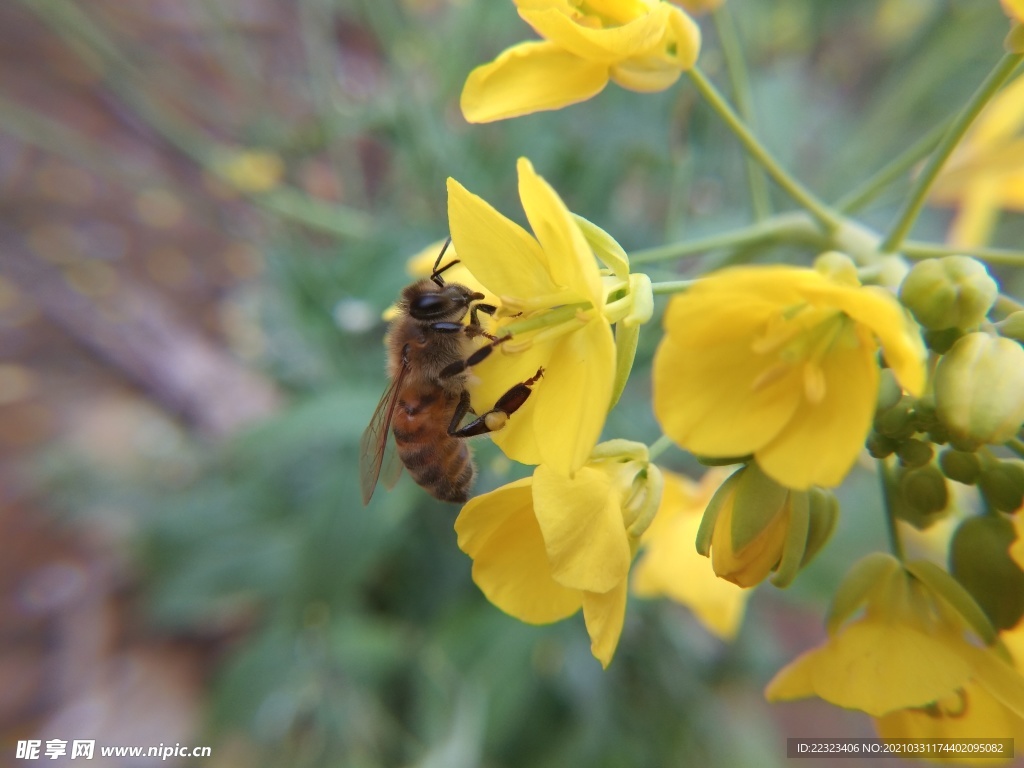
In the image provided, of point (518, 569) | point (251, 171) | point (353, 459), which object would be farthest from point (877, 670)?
point (251, 171)

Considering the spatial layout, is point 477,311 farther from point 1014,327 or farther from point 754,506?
point 1014,327

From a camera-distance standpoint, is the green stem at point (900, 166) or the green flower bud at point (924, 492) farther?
the green stem at point (900, 166)

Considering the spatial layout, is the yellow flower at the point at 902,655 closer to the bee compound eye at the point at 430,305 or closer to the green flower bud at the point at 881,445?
the green flower bud at the point at 881,445

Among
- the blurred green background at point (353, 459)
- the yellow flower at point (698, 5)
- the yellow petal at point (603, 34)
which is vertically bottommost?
the blurred green background at point (353, 459)

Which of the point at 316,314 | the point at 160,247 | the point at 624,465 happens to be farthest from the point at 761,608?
the point at 160,247

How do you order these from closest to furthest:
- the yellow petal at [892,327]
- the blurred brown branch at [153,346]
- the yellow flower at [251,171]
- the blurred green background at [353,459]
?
the yellow petal at [892,327], the blurred green background at [353,459], the yellow flower at [251,171], the blurred brown branch at [153,346]

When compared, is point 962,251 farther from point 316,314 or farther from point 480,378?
point 316,314

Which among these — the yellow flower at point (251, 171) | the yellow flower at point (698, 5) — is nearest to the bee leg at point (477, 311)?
the yellow flower at point (698, 5)
